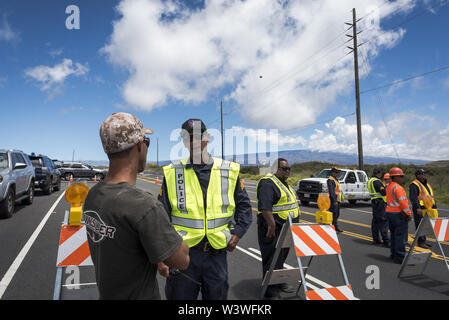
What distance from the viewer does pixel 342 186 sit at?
16.0 metres

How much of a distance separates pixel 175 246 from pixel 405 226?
627 centimetres

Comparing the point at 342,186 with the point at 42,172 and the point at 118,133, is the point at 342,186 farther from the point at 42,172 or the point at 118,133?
the point at 118,133

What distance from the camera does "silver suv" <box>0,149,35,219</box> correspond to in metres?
9.45

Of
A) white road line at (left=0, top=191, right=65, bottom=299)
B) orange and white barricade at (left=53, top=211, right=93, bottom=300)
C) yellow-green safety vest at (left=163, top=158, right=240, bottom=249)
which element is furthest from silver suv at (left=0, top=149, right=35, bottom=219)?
yellow-green safety vest at (left=163, top=158, right=240, bottom=249)

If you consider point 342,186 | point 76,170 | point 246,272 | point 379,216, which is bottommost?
point 246,272

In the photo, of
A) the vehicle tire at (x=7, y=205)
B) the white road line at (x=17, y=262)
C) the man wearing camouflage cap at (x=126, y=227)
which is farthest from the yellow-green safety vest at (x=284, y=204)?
the vehicle tire at (x=7, y=205)

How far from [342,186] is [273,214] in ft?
41.6

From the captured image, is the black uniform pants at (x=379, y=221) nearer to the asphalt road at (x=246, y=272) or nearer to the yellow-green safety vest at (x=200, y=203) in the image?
the asphalt road at (x=246, y=272)

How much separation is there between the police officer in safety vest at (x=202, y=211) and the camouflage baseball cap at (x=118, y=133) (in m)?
1.23

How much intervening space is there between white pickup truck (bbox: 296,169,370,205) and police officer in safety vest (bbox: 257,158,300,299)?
10679 millimetres

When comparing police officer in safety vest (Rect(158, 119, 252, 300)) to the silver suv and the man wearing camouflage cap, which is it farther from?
the silver suv

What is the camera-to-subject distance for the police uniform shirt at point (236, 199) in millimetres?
2744

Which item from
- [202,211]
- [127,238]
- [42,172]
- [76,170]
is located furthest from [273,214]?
[76,170]

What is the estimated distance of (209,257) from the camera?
2.62m
